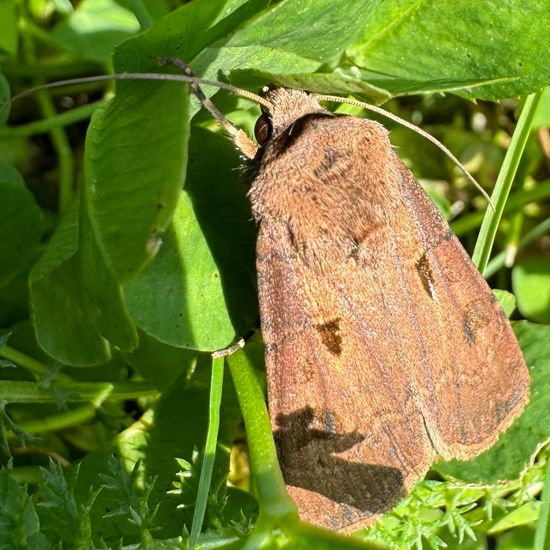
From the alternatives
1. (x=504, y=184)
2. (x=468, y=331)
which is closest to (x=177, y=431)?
(x=468, y=331)

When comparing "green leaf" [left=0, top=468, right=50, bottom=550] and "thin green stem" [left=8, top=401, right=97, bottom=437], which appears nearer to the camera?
"green leaf" [left=0, top=468, right=50, bottom=550]

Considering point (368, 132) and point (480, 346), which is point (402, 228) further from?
point (480, 346)

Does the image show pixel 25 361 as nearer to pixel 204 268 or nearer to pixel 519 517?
pixel 204 268

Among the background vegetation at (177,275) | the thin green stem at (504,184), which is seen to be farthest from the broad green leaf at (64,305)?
the thin green stem at (504,184)

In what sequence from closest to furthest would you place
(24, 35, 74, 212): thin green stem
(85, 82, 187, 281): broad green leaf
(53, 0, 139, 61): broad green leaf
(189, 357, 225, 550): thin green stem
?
1. (85, 82, 187, 281): broad green leaf
2. (189, 357, 225, 550): thin green stem
3. (53, 0, 139, 61): broad green leaf
4. (24, 35, 74, 212): thin green stem

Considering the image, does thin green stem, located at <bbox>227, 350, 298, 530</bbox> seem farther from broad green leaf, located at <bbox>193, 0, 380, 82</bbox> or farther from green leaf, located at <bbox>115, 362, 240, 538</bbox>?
broad green leaf, located at <bbox>193, 0, 380, 82</bbox>

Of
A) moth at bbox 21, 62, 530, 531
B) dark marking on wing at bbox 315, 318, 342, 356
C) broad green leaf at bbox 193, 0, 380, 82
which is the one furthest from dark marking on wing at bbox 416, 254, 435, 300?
broad green leaf at bbox 193, 0, 380, 82

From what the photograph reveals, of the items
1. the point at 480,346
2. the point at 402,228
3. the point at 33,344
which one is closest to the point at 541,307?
the point at 480,346
